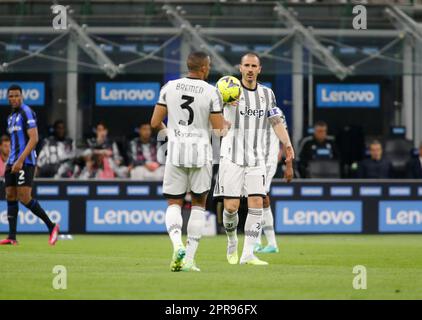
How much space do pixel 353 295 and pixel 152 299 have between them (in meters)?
1.74

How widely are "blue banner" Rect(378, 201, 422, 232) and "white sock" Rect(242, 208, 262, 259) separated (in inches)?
382

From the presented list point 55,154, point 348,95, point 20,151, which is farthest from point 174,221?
point 348,95

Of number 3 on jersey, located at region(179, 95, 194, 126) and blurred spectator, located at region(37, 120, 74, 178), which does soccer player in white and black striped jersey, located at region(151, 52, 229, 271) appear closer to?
number 3 on jersey, located at region(179, 95, 194, 126)

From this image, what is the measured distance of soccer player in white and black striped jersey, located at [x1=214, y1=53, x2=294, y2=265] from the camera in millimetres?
13719

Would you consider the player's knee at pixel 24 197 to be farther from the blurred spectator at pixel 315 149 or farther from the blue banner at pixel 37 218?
the blurred spectator at pixel 315 149

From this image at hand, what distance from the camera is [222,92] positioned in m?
13.4

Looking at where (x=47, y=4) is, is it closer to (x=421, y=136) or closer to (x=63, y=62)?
(x=63, y=62)

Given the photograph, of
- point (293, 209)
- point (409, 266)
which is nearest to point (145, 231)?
point (293, 209)

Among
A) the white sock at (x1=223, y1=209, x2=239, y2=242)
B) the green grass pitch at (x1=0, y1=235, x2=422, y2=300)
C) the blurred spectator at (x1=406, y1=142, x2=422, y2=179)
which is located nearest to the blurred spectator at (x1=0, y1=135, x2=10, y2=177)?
the green grass pitch at (x1=0, y1=235, x2=422, y2=300)

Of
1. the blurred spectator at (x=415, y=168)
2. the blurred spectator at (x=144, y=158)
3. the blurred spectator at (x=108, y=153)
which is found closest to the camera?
the blurred spectator at (x=144, y=158)

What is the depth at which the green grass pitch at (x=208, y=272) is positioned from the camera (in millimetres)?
10461

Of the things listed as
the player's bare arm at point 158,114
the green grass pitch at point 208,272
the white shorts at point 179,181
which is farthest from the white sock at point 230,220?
the player's bare arm at point 158,114

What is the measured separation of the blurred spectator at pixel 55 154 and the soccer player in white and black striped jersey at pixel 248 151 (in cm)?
1029
